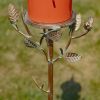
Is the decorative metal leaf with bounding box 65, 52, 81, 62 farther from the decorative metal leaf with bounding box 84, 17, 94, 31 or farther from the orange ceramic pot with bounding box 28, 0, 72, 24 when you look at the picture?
the orange ceramic pot with bounding box 28, 0, 72, 24

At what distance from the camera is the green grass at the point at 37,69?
828cm

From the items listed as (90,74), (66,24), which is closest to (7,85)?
(90,74)

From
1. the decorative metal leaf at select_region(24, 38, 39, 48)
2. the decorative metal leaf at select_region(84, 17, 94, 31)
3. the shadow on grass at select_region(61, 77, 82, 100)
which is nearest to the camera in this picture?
the decorative metal leaf at select_region(84, 17, 94, 31)

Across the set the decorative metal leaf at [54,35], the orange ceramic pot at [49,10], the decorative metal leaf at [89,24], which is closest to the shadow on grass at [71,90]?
the decorative metal leaf at [89,24]

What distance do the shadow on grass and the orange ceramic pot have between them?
3826 millimetres

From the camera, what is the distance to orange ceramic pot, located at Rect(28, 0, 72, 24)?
14.9 ft

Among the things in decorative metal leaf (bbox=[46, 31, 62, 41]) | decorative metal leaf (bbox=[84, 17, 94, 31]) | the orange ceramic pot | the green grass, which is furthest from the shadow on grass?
the orange ceramic pot

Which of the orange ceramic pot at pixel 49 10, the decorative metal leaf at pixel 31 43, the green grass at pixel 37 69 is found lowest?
the green grass at pixel 37 69

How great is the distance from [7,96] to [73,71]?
1811 millimetres

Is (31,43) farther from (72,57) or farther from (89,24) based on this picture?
(89,24)

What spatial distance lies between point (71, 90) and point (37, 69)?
1153 millimetres

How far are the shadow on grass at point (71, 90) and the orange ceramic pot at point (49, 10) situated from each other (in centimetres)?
383

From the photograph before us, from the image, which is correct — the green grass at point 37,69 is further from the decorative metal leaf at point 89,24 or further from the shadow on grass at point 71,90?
the decorative metal leaf at point 89,24

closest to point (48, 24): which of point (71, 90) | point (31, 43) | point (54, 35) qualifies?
point (54, 35)
